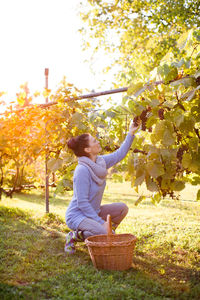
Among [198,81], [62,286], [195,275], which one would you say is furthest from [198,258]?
[198,81]

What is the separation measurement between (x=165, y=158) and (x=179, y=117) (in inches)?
13.0

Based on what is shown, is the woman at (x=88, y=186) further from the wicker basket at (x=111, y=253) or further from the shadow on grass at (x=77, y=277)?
the wicker basket at (x=111, y=253)

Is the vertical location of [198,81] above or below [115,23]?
below

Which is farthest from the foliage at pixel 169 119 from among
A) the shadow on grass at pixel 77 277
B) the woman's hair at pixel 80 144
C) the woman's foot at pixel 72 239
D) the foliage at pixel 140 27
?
the foliage at pixel 140 27

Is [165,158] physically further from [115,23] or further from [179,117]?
[115,23]

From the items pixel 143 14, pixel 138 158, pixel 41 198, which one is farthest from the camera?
pixel 143 14

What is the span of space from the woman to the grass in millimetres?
236

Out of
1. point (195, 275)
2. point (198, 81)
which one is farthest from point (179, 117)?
point (195, 275)

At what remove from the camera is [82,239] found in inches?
122

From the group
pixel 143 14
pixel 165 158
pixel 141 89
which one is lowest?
pixel 165 158

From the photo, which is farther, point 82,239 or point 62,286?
point 82,239

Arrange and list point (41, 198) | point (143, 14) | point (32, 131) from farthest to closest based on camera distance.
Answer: point (143, 14)
point (41, 198)
point (32, 131)

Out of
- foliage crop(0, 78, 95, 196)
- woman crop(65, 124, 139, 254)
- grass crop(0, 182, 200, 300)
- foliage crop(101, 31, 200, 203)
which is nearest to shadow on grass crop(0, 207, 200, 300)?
grass crop(0, 182, 200, 300)

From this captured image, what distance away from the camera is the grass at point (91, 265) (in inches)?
81.9
